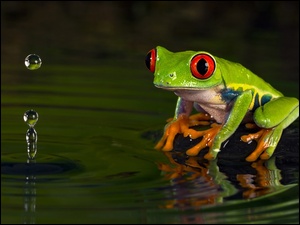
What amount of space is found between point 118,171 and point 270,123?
0.77 m

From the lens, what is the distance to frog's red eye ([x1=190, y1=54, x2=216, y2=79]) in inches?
204

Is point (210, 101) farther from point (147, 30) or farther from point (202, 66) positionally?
point (147, 30)

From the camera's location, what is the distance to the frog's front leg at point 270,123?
5367 millimetres

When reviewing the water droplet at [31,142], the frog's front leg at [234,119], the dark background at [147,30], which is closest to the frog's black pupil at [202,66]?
the frog's front leg at [234,119]

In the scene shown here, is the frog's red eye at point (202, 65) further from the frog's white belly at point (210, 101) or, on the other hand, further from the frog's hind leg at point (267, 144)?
the frog's hind leg at point (267, 144)

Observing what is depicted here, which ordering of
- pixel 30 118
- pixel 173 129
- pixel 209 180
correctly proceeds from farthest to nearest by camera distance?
pixel 30 118 < pixel 173 129 < pixel 209 180

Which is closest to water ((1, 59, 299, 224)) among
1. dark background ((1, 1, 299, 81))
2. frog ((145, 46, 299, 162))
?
frog ((145, 46, 299, 162))

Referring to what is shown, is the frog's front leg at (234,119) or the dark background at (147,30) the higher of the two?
the dark background at (147,30)

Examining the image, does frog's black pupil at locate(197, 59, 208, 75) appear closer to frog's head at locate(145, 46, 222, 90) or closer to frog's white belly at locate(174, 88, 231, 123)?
frog's head at locate(145, 46, 222, 90)

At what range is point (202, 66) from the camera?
5.20 metres

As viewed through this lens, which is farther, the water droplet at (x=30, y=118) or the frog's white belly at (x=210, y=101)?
the water droplet at (x=30, y=118)

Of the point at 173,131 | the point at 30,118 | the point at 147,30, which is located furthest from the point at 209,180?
the point at 147,30

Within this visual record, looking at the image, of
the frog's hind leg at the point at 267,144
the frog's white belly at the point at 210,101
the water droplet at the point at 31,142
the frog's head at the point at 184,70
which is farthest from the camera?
the water droplet at the point at 31,142

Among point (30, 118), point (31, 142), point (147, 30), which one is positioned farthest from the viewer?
point (147, 30)
